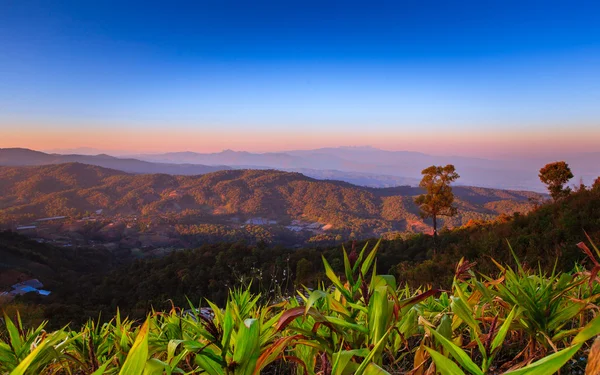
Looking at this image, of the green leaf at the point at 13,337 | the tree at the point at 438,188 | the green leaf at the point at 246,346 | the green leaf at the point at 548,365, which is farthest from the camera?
the tree at the point at 438,188

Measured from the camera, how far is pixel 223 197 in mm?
97500

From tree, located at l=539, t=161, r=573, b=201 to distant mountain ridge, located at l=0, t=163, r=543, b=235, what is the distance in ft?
179

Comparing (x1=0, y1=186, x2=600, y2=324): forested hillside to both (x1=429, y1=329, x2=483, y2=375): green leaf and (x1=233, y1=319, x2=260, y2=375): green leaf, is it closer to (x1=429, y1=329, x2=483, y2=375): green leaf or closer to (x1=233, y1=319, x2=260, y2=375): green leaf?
(x1=233, y1=319, x2=260, y2=375): green leaf

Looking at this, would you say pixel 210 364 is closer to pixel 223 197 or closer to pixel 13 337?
pixel 13 337

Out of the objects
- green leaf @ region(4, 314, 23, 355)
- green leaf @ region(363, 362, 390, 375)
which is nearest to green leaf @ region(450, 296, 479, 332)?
green leaf @ region(363, 362, 390, 375)

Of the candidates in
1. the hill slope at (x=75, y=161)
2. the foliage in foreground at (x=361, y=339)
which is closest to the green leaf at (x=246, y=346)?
the foliage in foreground at (x=361, y=339)

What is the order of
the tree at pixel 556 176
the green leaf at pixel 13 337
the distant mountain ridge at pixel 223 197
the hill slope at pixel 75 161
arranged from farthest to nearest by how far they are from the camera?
1. the hill slope at pixel 75 161
2. the distant mountain ridge at pixel 223 197
3. the tree at pixel 556 176
4. the green leaf at pixel 13 337

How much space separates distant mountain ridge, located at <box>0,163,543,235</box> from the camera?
7819cm

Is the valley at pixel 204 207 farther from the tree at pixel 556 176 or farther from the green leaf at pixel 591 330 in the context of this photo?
the green leaf at pixel 591 330

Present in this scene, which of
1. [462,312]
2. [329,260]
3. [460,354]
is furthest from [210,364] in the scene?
[329,260]

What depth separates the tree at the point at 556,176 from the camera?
14570 millimetres

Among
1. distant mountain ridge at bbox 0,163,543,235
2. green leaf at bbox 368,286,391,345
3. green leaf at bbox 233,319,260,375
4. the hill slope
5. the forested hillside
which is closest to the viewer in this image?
green leaf at bbox 233,319,260,375

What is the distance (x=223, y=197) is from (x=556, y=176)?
89.9 metres

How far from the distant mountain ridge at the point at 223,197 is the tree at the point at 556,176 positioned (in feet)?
179
